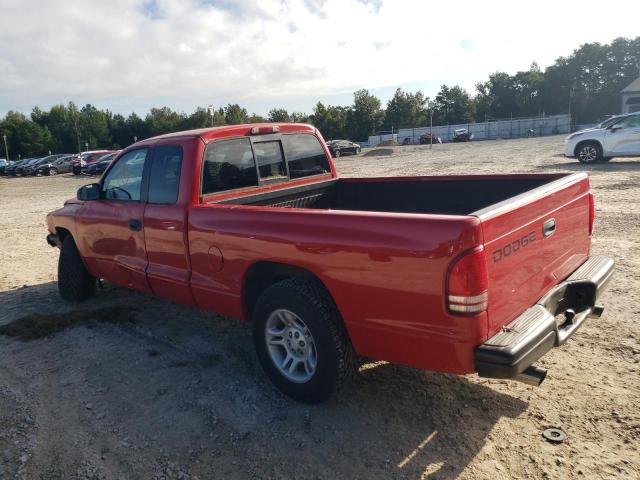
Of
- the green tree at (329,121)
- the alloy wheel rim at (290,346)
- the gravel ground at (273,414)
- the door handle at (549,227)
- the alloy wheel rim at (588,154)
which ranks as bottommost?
the gravel ground at (273,414)

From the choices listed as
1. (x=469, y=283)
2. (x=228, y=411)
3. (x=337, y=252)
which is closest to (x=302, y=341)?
(x=228, y=411)

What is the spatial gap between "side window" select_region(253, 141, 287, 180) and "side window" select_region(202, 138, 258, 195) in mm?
83

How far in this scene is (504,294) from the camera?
2.75 metres

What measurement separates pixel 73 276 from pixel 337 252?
4.15 metres

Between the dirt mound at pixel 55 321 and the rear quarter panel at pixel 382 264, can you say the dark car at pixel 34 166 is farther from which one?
the rear quarter panel at pixel 382 264

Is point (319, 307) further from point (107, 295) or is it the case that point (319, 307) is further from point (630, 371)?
point (107, 295)

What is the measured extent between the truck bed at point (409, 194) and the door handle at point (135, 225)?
36.4 inches

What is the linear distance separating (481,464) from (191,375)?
2303mm

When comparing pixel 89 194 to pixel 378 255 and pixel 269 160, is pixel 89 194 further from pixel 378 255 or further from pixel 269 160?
pixel 378 255

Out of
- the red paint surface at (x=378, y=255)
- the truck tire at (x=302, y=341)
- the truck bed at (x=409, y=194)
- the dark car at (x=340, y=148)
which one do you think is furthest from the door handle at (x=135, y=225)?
the dark car at (x=340, y=148)

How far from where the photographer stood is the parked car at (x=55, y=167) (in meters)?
40.5

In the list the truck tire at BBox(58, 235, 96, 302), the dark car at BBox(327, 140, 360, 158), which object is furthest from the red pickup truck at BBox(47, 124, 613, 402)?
the dark car at BBox(327, 140, 360, 158)

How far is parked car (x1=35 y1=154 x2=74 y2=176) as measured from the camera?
4050 cm

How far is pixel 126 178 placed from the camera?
500cm
